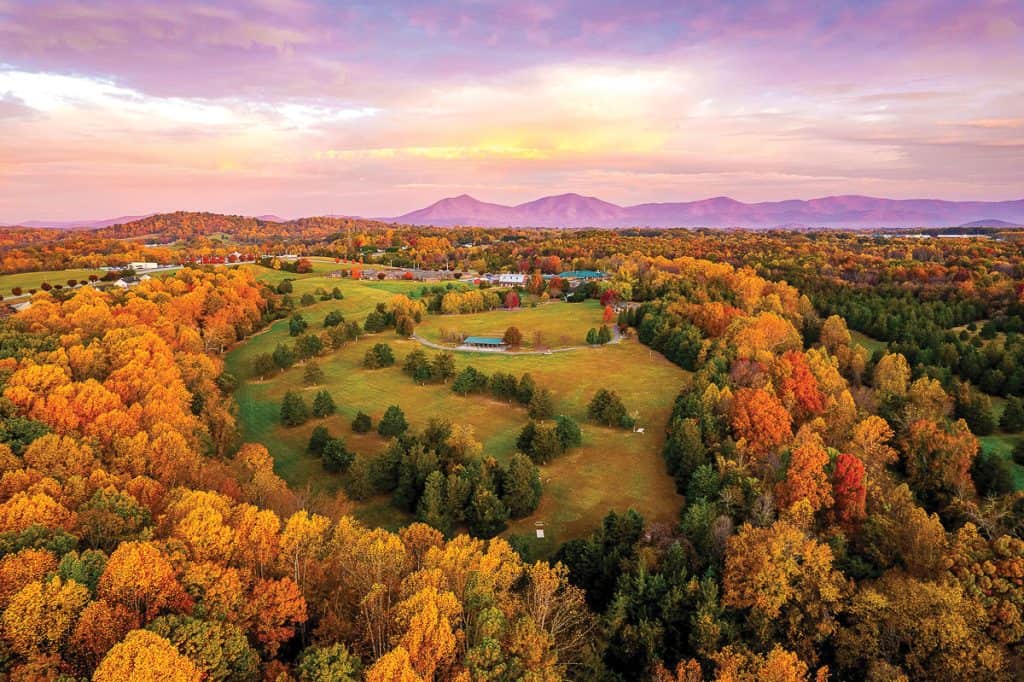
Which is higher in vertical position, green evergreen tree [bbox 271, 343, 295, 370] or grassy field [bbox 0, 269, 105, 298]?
grassy field [bbox 0, 269, 105, 298]

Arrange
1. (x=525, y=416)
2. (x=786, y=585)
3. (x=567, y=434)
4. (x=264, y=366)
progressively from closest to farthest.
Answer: (x=786, y=585) < (x=567, y=434) < (x=525, y=416) < (x=264, y=366)

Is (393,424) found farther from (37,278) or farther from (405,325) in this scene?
(37,278)

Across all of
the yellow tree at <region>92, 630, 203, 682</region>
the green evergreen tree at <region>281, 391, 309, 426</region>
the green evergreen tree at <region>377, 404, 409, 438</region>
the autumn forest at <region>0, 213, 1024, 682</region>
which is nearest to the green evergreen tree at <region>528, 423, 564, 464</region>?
the autumn forest at <region>0, 213, 1024, 682</region>

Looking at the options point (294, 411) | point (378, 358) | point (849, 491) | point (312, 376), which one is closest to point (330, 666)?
point (849, 491)

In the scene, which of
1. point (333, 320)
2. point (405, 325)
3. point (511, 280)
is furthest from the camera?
point (511, 280)

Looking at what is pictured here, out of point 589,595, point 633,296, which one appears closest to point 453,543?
point 589,595

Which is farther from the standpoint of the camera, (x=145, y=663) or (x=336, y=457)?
(x=336, y=457)

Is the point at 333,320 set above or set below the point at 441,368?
above

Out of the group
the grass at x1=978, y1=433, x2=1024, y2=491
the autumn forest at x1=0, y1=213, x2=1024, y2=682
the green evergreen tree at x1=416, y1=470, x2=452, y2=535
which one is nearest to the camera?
the autumn forest at x1=0, y1=213, x2=1024, y2=682

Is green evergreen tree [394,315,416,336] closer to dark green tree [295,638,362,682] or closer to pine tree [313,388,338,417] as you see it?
pine tree [313,388,338,417]
